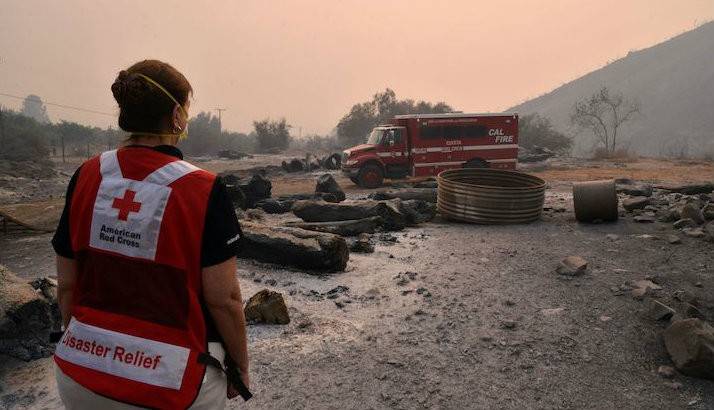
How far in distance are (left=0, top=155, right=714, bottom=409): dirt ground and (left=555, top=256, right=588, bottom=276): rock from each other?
0.32 feet

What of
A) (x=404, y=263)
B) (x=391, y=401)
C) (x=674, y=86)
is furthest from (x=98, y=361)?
(x=674, y=86)

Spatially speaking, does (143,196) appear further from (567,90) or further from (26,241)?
(567,90)

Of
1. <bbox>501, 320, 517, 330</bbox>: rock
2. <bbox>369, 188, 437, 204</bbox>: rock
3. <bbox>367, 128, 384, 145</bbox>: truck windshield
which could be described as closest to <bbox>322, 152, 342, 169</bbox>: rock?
<bbox>367, 128, 384, 145</bbox>: truck windshield

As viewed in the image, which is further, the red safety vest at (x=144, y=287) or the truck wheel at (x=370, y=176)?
the truck wheel at (x=370, y=176)

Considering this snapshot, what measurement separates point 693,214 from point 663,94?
113m

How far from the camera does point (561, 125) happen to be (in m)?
118

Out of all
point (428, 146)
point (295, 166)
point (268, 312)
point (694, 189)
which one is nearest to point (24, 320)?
point (268, 312)

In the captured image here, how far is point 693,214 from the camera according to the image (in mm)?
7961

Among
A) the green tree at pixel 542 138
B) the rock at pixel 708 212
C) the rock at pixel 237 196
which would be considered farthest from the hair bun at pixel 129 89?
the green tree at pixel 542 138

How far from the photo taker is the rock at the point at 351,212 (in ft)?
29.4

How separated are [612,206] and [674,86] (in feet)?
382

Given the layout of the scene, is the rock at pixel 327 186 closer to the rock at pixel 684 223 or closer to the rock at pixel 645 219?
the rock at pixel 645 219

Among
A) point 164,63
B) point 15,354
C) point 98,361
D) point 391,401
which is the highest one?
point 164,63

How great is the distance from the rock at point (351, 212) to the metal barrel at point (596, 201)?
3.26 m
